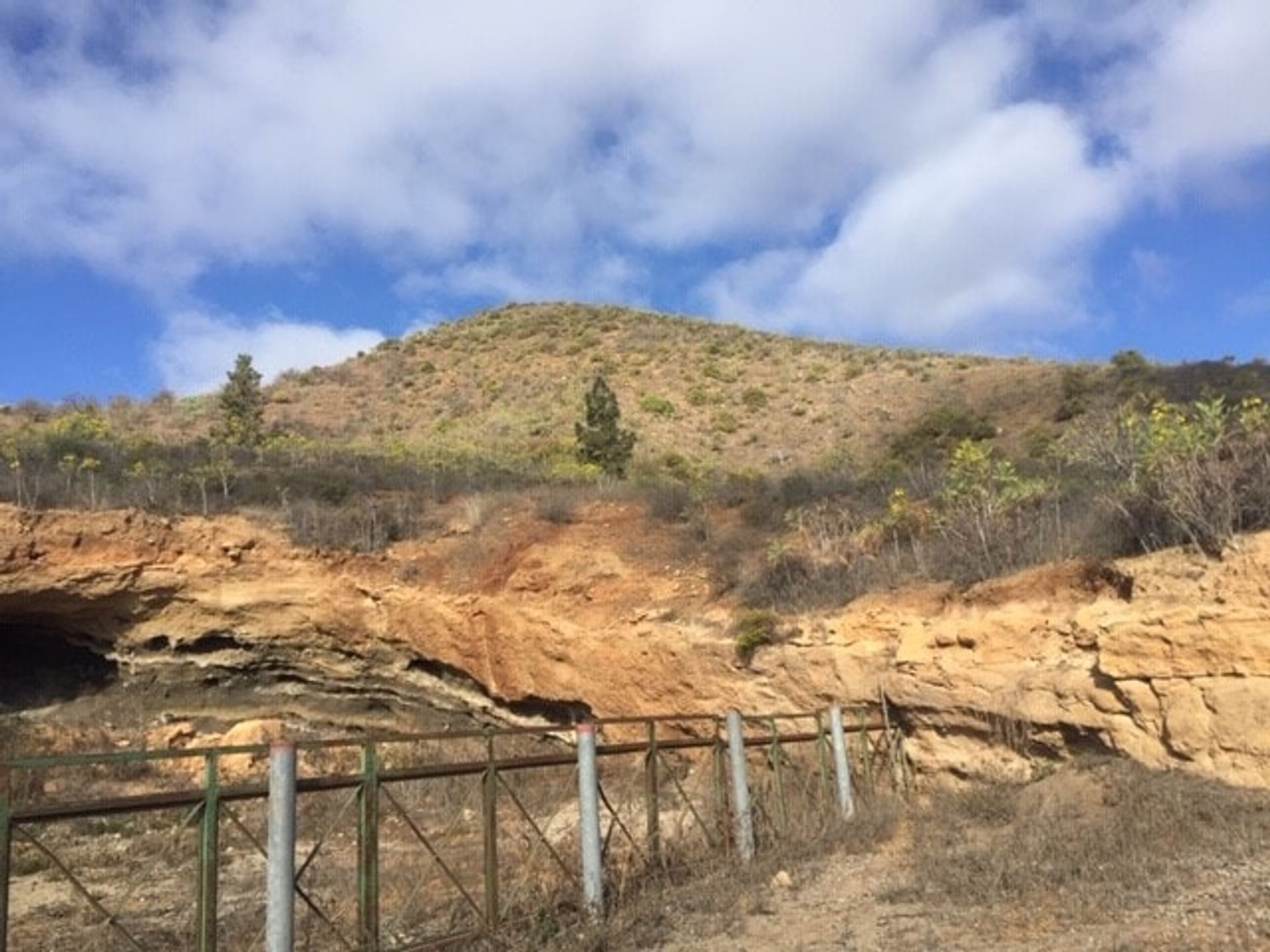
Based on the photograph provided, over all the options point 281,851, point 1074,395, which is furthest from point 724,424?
point 281,851

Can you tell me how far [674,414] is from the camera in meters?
43.6

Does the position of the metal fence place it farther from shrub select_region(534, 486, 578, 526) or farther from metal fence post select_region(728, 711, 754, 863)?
shrub select_region(534, 486, 578, 526)

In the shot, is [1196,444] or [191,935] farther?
[1196,444]

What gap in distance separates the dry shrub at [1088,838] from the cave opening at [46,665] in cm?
1584

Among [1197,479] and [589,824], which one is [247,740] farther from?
[1197,479]

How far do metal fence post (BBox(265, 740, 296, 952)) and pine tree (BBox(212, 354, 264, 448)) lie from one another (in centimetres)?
3022

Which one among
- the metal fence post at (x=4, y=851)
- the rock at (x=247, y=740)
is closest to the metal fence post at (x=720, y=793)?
the metal fence post at (x=4, y=851)

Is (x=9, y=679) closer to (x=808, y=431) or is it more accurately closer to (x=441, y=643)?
(x=441, y=643)

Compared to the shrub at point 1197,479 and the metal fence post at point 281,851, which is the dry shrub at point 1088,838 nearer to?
the shrub at point 1197,479

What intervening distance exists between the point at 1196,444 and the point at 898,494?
17.9 feet

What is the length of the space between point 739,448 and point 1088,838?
3008cm

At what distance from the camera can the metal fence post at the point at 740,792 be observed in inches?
461

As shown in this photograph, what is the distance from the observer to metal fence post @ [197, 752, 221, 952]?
→ 6.55m

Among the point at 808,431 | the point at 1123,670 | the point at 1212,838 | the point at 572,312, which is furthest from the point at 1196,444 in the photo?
the point at 572,312
